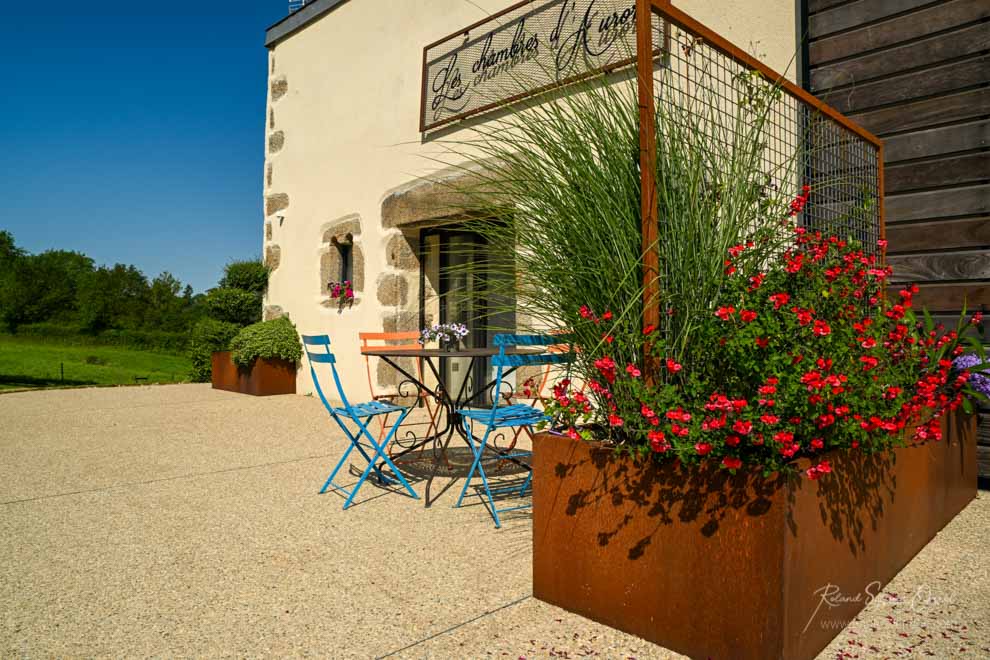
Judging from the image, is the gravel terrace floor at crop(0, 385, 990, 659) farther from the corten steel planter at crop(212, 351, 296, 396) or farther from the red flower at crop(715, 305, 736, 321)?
the corten steel planter at crop(212, 351, 296, 396)

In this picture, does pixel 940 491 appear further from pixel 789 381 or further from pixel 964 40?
pixel 964 40

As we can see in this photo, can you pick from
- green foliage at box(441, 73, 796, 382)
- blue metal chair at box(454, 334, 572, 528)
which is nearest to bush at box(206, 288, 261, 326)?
blue metal chair at box(454, 334, 572, 528)

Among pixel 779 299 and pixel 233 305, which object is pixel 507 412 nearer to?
pixel 779 299

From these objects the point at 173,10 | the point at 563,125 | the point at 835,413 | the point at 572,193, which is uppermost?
the point at 173,10

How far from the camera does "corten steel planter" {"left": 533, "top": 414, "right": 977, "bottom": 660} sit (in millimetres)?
1480

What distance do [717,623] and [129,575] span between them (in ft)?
5.93

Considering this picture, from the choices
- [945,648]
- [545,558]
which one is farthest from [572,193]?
[945,648]

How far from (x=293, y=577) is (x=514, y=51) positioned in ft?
14.1

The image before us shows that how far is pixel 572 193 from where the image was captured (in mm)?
1892

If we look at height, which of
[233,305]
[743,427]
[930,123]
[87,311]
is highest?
[930,123]

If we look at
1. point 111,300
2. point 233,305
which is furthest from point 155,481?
point 111,300

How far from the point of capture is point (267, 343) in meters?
7.16

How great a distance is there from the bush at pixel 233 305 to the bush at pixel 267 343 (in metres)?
0.60

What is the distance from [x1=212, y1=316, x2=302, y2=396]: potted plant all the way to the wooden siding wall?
18.6 ft
